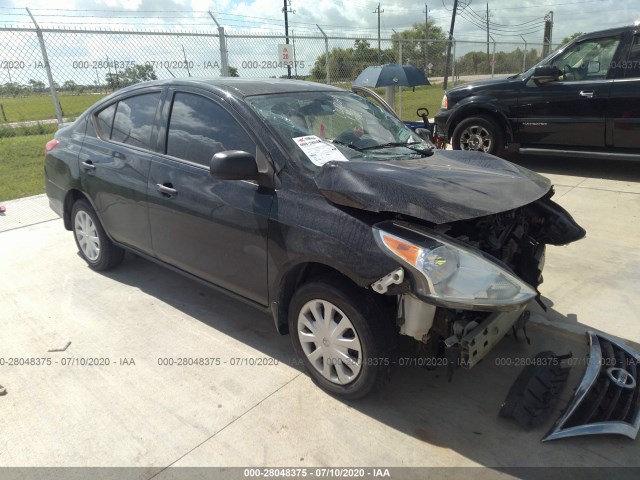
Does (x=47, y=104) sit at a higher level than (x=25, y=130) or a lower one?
higher

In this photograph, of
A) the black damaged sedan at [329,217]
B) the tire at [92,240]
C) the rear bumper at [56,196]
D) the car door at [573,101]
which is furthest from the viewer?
the car door at [573,101]

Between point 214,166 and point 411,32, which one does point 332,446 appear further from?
point 411,32

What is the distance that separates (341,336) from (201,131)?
1.64 meters

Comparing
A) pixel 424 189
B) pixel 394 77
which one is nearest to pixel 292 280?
pixel 424 189

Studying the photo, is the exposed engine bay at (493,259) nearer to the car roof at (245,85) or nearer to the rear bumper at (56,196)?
the car roof at (245,85)

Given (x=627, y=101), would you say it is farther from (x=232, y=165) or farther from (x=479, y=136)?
(x=232, y=165)

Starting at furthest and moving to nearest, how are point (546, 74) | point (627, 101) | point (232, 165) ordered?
point (546, 74), point (627, 101), point (232, 165)

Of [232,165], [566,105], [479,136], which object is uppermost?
[566,105]

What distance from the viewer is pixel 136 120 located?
12.3 feet

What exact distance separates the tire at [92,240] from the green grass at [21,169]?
3172 mm

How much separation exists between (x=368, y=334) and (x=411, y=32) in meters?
68.5

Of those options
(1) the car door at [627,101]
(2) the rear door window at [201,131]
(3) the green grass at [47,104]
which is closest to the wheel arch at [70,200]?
(2) the rear door window at [201,131]

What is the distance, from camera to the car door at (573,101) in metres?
6.85

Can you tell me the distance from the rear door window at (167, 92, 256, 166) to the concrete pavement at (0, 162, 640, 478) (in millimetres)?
1222
